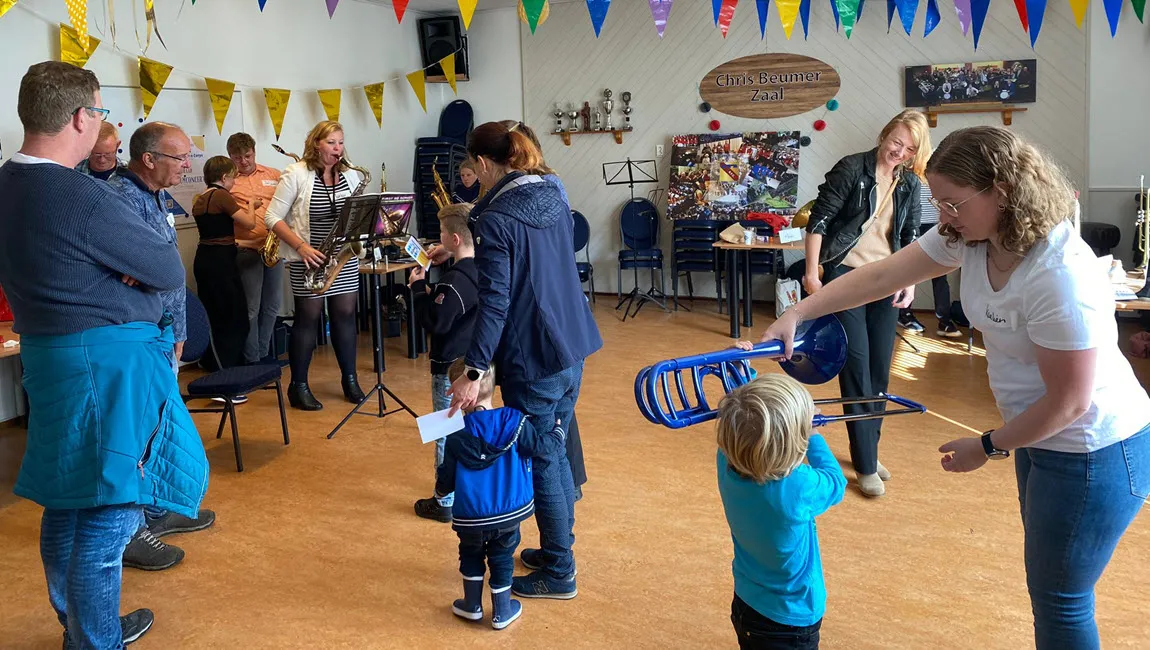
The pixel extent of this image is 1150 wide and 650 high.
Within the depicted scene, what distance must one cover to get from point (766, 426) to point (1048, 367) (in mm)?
504

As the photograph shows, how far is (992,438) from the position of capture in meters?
1.75

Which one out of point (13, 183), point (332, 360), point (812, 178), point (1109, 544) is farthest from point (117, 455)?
point (812, 178)

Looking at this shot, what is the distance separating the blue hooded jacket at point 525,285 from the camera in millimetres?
2676

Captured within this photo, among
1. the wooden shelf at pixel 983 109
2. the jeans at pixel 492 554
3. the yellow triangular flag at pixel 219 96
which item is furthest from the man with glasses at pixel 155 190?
the wooden shelf at pixel 983 109

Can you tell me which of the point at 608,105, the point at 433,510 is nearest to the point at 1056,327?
the point at 433,510

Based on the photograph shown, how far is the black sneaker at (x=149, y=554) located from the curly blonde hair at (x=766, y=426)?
225 cm

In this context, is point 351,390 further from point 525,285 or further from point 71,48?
point 525,285

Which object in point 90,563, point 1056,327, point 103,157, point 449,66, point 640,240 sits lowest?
point 90,563

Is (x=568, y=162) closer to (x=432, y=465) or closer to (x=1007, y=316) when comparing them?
(x=432, y=465)

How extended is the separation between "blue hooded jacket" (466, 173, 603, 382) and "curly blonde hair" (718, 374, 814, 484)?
0.94m

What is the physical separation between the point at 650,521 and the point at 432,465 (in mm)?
1178

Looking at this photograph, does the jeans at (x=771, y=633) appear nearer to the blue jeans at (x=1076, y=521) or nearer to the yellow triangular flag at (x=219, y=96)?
the blue jeans at (x=1076, y=521)

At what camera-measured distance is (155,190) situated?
312 cm

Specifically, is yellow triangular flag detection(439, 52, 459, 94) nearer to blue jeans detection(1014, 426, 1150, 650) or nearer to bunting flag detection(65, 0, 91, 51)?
bunting flag detection(65, 0, 91, 51)
